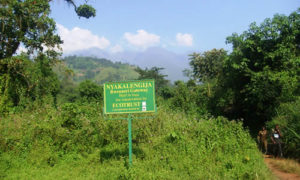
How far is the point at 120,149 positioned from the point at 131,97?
2.12m

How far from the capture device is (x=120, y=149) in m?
6.84

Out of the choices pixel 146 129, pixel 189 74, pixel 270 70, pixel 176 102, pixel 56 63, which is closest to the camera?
pixel 146 129

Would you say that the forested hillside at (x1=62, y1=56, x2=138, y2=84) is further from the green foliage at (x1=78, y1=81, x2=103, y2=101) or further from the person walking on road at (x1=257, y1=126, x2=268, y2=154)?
the person walking on road at (x1=257, y1=126, x2=268, y2=154)

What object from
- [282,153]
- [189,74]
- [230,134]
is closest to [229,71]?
[282,153]

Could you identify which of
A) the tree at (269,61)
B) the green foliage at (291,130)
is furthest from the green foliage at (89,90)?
the green foliage at (291,130)

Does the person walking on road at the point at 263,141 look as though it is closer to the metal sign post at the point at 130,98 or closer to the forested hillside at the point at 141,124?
the forested hillside at the point at 141,124

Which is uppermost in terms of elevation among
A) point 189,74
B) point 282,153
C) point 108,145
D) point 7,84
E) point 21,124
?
point 189,74

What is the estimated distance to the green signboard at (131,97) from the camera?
541 centimetres

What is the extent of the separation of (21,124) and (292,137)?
8935 millimetres

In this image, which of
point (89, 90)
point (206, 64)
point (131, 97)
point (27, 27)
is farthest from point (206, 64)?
point (131, 97)

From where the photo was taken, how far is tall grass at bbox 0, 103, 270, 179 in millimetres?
5391

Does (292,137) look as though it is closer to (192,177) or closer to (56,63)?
(192,177)

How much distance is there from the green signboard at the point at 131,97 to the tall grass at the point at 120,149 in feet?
4.34

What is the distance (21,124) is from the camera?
772 cm
